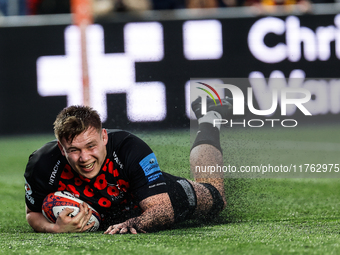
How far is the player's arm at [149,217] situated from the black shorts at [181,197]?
31 cm

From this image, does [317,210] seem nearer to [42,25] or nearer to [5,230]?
[5,230]

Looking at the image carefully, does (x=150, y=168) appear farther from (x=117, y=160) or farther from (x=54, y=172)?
(x=54, y=172)

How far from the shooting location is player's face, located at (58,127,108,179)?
3.23 meters

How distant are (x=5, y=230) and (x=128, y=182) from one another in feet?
3.51

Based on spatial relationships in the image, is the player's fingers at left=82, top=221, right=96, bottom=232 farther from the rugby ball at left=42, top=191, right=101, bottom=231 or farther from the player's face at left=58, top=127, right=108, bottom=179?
the player's face at left=58, top=127, right=108, bottom=179

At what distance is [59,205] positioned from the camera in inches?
135

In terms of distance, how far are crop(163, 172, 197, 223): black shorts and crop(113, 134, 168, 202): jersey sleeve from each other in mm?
373

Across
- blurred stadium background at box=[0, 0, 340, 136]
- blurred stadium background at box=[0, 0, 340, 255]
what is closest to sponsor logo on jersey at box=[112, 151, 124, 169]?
blurred stadium background at box=[0, 0, 340, 255]

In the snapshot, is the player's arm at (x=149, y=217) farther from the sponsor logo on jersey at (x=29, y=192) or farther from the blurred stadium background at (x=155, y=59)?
the blurred stadium background at (x=155, y=59)

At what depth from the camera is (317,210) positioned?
420 cm

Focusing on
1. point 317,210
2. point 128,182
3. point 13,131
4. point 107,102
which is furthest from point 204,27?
point 128,182

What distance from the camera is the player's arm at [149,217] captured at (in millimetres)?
3297

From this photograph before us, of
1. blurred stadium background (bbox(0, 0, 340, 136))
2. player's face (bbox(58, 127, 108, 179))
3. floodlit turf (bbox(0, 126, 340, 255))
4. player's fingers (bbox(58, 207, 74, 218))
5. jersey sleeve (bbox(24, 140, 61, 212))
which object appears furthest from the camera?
blurred stadium background (bbox(0, 0, 340, 136))

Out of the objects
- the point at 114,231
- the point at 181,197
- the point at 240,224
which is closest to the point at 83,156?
the point at 114,231
